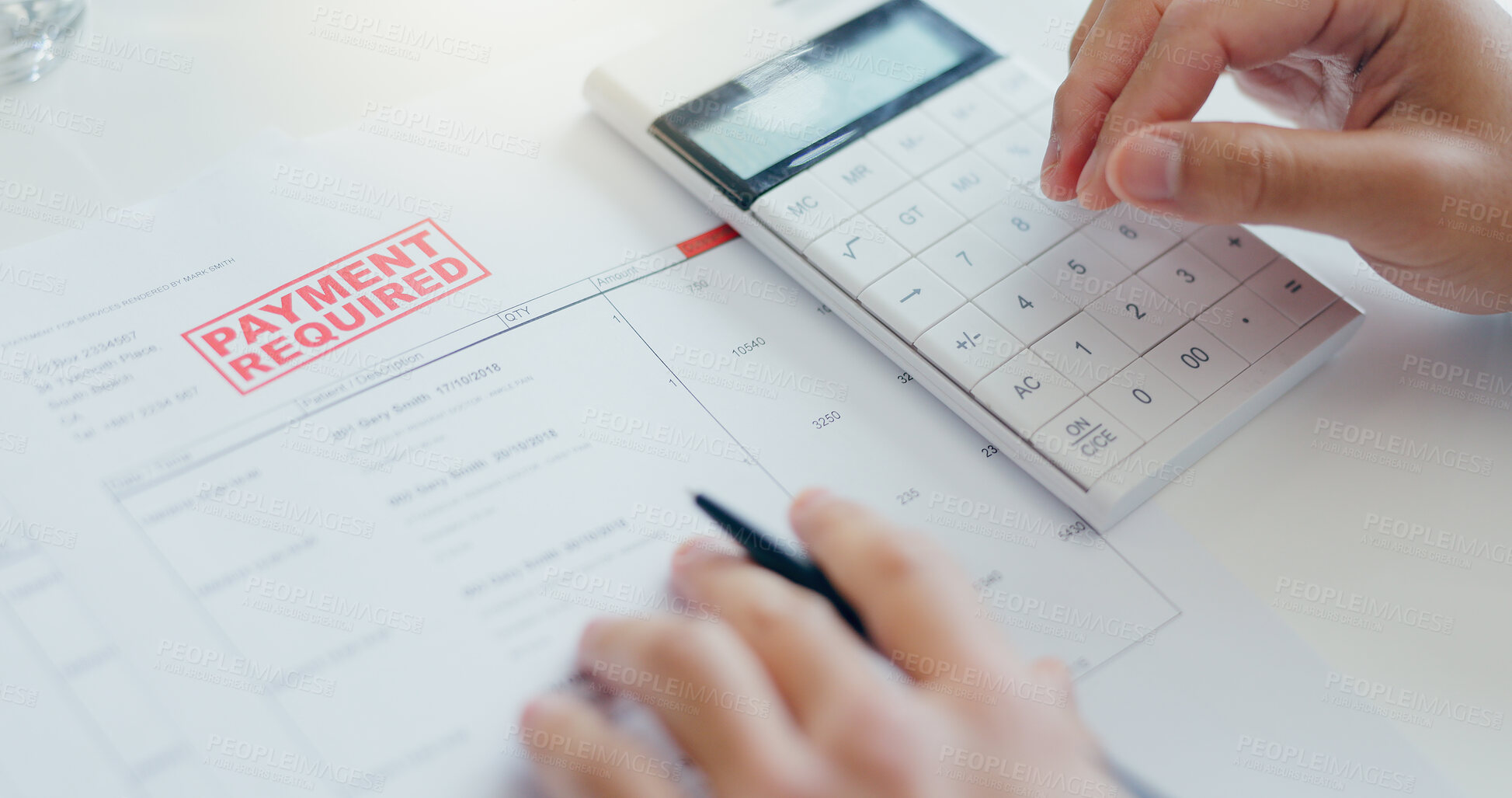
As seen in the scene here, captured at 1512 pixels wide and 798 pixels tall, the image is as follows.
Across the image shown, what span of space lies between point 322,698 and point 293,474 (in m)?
0.11

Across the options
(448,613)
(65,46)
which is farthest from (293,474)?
(65,46)

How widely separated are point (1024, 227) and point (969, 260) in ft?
0.14

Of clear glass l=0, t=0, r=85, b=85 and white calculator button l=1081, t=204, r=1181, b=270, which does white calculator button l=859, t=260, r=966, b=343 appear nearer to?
white calculator button l=1081, t=204, r=1181, b=270

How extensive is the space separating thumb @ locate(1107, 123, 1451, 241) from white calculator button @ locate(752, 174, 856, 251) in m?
0.14

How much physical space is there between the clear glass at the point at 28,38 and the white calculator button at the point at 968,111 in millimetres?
528

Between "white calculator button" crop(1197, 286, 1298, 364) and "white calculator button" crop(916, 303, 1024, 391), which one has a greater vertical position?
"white calculator button" crop(916, 303, 1024, 391)

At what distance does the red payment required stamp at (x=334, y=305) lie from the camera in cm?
49

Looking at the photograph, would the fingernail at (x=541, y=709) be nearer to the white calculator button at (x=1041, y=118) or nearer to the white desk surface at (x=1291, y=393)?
the white desk surface at (x=1291, y=393)

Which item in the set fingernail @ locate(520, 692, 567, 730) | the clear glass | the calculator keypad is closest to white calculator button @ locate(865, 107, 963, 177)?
the calculator keypad

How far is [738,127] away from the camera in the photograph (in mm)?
579

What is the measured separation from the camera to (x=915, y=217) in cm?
55

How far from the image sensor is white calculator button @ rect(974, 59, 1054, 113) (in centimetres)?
61

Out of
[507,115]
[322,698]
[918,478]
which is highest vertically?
[507,115]

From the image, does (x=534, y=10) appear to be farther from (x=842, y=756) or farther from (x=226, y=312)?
(x=842, y=756)
